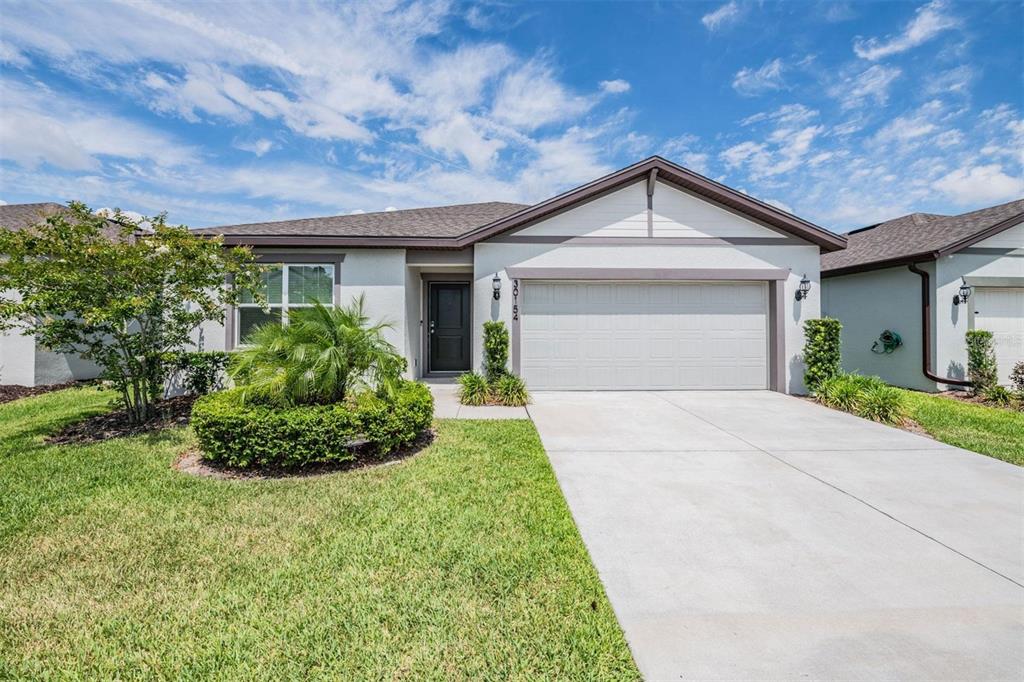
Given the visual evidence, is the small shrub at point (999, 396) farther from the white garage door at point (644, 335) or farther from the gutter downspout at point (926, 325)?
the white garage door at point (644, 335)

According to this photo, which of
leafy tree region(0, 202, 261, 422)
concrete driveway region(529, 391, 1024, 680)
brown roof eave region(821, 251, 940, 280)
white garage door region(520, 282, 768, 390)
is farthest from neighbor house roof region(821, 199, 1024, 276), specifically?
leafy tree region(0, 202, 261, 422)

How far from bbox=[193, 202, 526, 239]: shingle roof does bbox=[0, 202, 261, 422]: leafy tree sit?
7.87 ft

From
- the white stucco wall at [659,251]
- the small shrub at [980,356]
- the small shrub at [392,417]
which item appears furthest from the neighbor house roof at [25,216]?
the small shrub at [980,356]

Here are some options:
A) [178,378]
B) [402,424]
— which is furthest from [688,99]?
[178,378]

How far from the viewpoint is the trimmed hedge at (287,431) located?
4035 millimetres

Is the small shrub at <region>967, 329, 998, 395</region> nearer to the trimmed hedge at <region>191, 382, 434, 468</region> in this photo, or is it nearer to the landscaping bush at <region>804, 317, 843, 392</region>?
the landscaping bush at <region>804, 317, 843, 392</region>

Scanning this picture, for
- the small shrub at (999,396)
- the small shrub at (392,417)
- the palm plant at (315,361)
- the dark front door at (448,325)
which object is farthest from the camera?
the dark front door at (448,325)

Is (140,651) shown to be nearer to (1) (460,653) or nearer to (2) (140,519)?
(1) (460,653)

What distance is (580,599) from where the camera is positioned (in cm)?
225

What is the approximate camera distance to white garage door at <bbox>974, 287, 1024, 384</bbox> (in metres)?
9.11

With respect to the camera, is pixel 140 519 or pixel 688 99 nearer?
pixel 140 519

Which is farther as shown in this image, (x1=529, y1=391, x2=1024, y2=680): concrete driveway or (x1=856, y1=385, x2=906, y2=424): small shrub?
(x1=856, y1=385, x2=906, y2=424): small shrub

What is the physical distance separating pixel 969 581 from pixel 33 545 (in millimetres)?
5701

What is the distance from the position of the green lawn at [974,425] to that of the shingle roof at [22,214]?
53.4 ft
